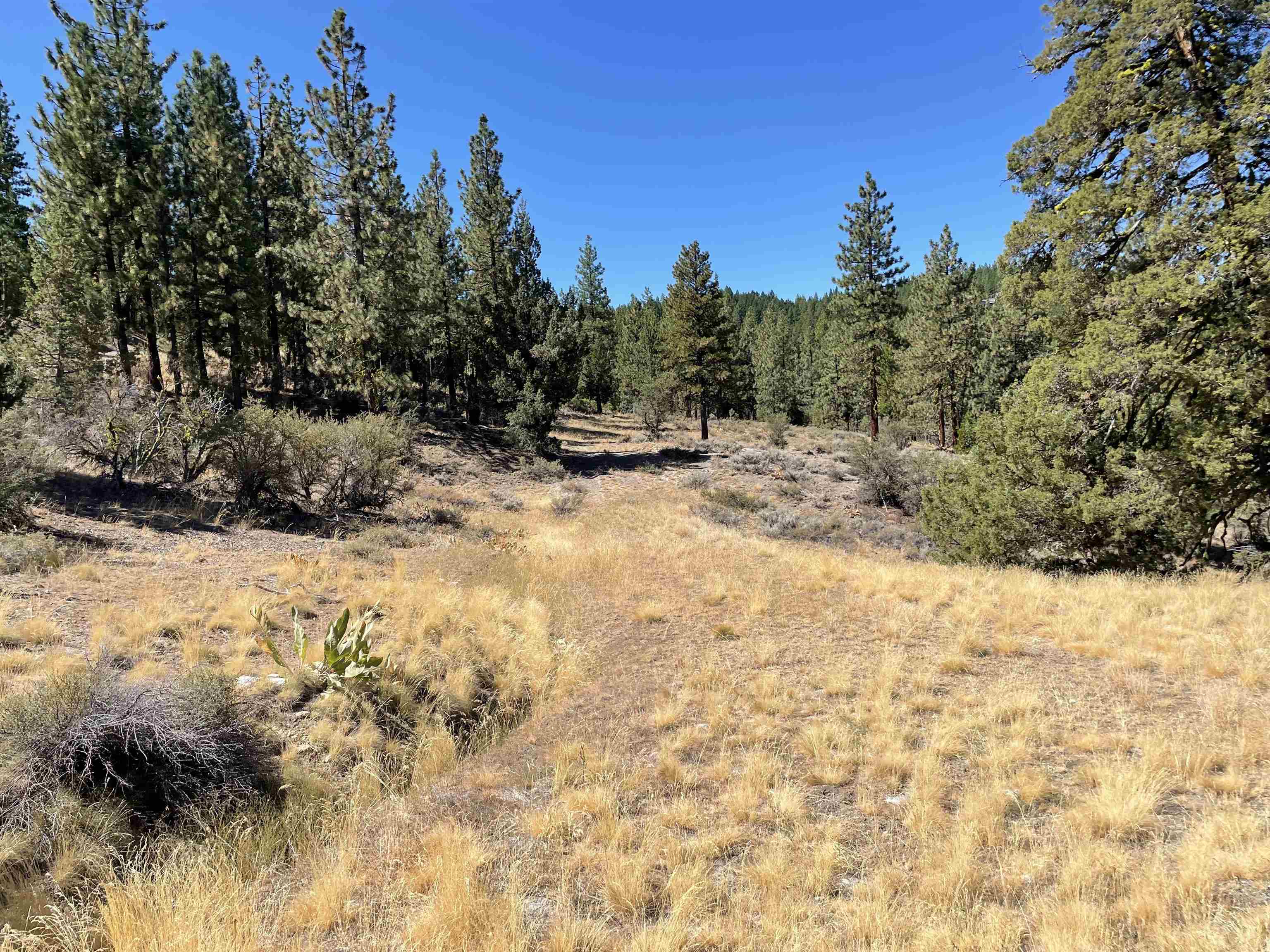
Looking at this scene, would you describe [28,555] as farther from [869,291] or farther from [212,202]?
[869,291]

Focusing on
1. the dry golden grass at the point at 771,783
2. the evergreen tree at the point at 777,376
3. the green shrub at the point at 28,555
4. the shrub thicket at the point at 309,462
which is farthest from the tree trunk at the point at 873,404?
the green shrub at the point at 28,555

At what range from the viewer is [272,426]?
14.0 m

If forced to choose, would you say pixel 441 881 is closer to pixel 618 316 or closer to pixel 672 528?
pixel 672 528

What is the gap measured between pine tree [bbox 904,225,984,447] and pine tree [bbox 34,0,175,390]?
3896 centimetres

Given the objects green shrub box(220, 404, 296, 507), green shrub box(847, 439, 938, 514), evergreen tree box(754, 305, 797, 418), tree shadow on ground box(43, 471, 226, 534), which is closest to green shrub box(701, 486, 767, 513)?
green shrub box(847, 439, 938, 514)

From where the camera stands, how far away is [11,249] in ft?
79.6

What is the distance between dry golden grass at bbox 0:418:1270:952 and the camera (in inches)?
122

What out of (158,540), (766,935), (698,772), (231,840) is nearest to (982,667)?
(698,772)

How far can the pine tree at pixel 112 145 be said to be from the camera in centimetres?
1842

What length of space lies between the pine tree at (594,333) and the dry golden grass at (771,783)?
23.4 metres

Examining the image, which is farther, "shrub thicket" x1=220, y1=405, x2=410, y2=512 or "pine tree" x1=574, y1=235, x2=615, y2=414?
"pine tree" x1=574, y1=235, x2=615, y2=414

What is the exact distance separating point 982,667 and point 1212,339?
764 centimetres

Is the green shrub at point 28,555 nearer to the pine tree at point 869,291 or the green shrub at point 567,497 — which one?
the green shrub at point 567,497

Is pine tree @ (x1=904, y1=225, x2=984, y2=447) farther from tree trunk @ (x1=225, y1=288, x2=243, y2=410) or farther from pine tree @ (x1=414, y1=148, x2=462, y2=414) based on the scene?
tree trunk @ (x1=225, y1=288, x2=243, y2=410)
